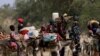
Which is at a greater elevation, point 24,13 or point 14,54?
point 24,13

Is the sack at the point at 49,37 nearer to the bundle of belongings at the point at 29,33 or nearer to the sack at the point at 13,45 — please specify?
the bundle of belongings at the point at 29,33

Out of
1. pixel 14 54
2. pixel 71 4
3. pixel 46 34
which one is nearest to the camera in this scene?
pixel 46 34

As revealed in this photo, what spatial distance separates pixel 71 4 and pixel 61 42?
1896cm

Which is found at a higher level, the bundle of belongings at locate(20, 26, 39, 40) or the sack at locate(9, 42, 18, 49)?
the bundle of belongings at locate(20, 26, 39, 40)

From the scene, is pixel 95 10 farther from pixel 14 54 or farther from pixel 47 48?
pixel 47 48

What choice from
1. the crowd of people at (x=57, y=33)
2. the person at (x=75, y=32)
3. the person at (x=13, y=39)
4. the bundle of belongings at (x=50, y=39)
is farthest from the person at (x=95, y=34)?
the person at (x=13, y=39)

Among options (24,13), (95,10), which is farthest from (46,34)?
(24,13)

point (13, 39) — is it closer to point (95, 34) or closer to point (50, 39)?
point (50, 39)

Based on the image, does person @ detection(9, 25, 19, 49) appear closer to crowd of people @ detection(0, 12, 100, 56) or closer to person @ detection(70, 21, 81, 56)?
crowd of people @ detection(0, 12, 100, 56)

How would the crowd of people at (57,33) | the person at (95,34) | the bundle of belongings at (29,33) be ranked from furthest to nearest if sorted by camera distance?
the person at (95,34), the bundle of belongings at (29,33), the crowd of people at (57,33)

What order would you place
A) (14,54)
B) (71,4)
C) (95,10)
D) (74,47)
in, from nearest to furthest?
(74,47) → (14,54) → (95,10) → (71,4)

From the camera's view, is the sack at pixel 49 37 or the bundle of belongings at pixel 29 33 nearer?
the sack at pixel 49 37

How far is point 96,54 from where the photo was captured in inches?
658

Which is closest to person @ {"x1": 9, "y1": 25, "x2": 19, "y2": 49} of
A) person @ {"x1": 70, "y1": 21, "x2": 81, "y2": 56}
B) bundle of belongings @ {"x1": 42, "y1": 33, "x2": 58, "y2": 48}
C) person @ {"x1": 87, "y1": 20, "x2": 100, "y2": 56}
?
bundle of belongings @ {"x1": 42, "y1": 33, "x2": 58, "y2": 48}
